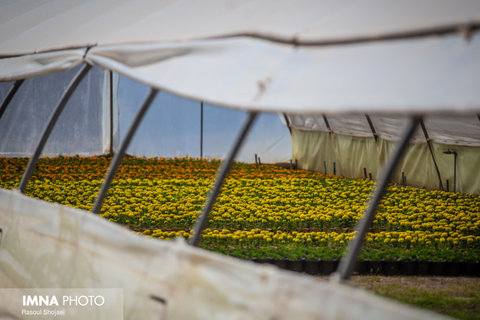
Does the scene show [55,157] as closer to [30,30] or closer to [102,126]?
[102,126]

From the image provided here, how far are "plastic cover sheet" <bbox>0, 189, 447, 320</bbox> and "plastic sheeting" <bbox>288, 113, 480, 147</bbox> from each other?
649 cm

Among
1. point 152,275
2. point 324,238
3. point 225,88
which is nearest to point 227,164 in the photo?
point 225,88

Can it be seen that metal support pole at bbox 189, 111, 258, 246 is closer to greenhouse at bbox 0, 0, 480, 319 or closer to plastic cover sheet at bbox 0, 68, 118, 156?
greenhouse at bbox 0, 0, 480, 319

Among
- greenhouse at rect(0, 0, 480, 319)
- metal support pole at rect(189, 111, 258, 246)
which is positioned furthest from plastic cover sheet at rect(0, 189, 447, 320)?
metal support pole at rect(189, 111, 258, 246)

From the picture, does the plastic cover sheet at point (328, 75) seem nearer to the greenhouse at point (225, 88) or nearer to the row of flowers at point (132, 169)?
the greenhouse at point (225, 88)

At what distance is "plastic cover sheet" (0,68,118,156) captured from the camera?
15555 millimetres

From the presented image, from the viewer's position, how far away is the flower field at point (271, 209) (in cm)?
728

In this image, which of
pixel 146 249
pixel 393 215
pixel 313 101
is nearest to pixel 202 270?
pixel 146 249

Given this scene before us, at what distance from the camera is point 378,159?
1434 centimetres

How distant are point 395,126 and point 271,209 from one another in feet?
17.5

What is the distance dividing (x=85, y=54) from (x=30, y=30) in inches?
82.2

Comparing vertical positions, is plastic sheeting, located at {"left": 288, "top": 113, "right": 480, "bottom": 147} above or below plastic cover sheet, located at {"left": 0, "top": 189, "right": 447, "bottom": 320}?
above

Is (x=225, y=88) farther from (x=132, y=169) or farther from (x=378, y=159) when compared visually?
(x=378, y=159)

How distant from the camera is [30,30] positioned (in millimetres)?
6520
